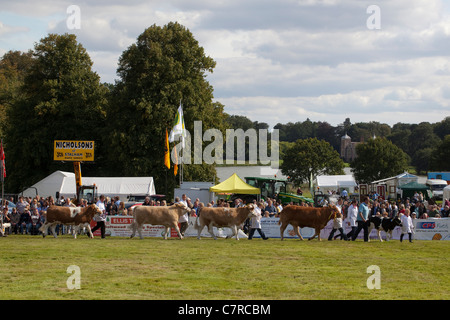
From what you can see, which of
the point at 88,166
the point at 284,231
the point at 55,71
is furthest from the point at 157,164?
the point at 284,231

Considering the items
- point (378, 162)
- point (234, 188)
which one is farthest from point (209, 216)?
point (378, 162)

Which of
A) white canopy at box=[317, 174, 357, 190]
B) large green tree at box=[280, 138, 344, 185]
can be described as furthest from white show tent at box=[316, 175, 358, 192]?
large green tree at box=[280, 138, 344, 185]

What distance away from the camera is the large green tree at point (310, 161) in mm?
109438

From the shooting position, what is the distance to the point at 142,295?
42.1 feet

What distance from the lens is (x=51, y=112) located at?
5534cm

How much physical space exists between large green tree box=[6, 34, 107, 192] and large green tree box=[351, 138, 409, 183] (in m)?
61.0

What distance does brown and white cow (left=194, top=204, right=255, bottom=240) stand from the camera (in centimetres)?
2572

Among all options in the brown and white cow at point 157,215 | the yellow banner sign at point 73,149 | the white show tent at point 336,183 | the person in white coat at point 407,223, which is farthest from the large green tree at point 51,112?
the person in white coat at point 407,223

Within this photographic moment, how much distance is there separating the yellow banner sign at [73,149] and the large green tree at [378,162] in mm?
68098

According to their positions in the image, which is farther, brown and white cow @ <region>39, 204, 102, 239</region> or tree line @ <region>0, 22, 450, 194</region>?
tree line @ <region>0, 22, 450, 194</region>

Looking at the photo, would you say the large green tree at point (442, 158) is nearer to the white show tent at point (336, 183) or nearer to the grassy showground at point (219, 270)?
the white show tent at point (336, 183)

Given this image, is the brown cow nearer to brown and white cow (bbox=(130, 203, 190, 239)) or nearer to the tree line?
brown and white cow (bbox=(130, 203, 190, 239))

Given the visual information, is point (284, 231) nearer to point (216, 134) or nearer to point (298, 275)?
point (298, 275)

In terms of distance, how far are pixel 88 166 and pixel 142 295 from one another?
1835 inches
